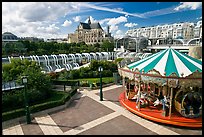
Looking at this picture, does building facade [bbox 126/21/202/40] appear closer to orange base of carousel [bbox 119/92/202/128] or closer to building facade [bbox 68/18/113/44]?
building facade [bbox 68/18/113/44]

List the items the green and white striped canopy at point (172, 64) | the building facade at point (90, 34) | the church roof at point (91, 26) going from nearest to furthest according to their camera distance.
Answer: the green and white striped canopy at point (172, 64) < the building facade at point (90, 34) < the church roof at point (91, 26)

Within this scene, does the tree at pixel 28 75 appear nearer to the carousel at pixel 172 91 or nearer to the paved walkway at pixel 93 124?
the paved walkway at pixel 93 124

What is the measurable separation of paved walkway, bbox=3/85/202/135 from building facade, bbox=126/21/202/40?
8006 cm

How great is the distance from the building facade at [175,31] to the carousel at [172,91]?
7765 centimetres

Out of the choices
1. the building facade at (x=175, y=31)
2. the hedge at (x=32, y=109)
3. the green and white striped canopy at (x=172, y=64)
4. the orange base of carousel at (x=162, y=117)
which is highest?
the building facade at (x=175, y=31)

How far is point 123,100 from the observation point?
548 inches

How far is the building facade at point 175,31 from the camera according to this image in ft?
291

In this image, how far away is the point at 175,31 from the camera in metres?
101

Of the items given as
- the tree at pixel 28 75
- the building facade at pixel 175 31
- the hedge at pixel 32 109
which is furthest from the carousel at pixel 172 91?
the building facade at pixel 175 31

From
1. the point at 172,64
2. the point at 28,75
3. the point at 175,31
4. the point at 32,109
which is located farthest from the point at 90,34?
the point at 172,64

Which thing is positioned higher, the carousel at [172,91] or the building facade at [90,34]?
the building facade at [90,34]

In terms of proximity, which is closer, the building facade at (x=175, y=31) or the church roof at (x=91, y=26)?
the building facade at (x=175, y=31)

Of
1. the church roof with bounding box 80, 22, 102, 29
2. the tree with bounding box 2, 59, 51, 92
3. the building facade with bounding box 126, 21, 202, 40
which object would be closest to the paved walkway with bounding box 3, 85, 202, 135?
the tree with bounding box 2, 59, 51, 92

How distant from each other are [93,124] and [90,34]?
107080 mm
